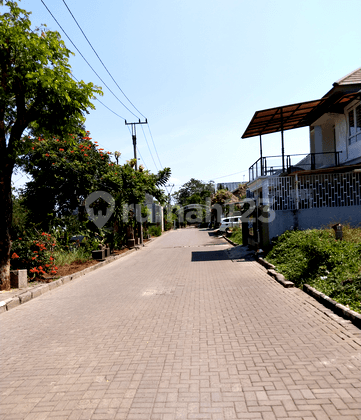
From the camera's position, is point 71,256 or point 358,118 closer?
point 71,256

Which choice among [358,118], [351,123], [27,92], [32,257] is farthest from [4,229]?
[351,123]

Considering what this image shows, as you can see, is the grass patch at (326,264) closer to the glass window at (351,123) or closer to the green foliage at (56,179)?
the glass window at (351,123)

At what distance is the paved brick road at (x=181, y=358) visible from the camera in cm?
348

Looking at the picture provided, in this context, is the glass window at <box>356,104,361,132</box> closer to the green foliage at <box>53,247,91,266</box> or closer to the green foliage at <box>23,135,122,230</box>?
the green foliage at <box>23,135,122,230</box>

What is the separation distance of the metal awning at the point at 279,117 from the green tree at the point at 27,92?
8.64m

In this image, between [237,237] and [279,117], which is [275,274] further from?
[237,237]

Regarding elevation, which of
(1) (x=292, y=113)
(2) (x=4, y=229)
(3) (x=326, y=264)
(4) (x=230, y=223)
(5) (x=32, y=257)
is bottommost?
(3) (x=326, y=264)

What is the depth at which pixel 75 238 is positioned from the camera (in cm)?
1722

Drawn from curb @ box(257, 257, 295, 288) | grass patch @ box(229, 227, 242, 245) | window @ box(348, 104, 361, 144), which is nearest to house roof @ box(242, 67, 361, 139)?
window @ box(348, 104, 361, 144)

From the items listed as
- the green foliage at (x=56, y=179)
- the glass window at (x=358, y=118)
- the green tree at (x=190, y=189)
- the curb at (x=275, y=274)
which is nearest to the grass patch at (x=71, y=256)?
the green foliage at (x=56, y=179)

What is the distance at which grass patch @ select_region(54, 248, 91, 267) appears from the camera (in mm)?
13409

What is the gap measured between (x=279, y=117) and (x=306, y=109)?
1229 mm

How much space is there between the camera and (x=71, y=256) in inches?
577

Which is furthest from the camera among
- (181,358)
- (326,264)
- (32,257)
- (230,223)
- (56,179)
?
(230,223)
